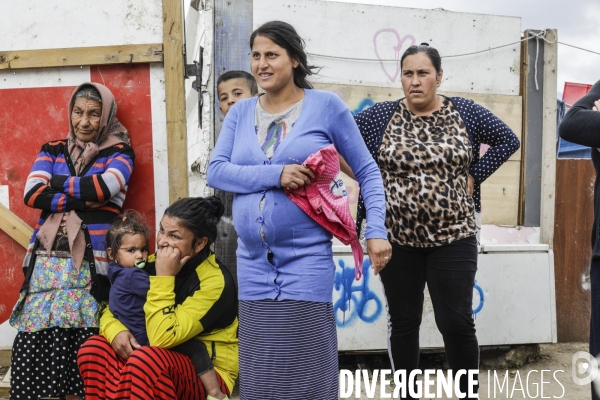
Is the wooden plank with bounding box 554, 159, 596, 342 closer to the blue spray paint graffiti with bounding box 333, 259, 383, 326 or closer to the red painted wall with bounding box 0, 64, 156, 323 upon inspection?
the blue spray paint graffiti with bounding box 333, 259, 383, 326

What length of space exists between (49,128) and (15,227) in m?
0.64

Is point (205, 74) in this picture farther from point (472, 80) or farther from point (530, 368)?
point (530, 368)

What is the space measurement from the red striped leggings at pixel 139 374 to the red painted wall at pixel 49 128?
3.75 feet

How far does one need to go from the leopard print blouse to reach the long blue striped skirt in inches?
33.3

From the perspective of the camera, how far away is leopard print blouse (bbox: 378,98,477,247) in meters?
2.88

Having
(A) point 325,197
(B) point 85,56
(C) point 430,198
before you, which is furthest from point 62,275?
(C) point 430,198

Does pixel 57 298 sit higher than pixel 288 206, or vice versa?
pixel 288 206

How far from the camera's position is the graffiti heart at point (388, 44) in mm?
4500

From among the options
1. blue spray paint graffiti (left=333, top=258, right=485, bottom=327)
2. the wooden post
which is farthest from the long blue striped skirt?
blue spray paint graffiti (left=333, top=258, right=485, bottom=327)

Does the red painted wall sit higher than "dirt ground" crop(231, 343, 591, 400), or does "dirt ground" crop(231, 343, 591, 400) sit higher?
the red painted wall

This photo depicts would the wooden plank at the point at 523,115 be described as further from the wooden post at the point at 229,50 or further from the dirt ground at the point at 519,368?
the wooden post at the point at 229,50

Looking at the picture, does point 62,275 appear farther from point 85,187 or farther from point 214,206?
point 214,206

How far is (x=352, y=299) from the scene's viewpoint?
14.2ft

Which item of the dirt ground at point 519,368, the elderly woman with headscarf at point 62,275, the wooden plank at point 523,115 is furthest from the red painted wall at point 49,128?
the wooden plank at point 523,115
